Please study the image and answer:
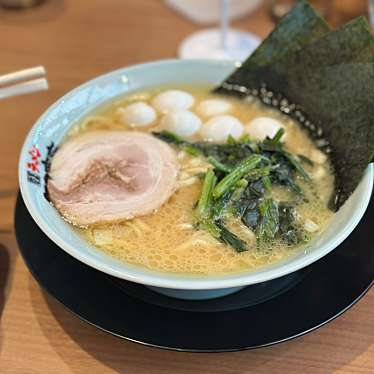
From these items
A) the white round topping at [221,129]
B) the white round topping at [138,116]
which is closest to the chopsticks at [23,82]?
the white round topping at [138,116]

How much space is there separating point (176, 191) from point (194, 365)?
39 centimetres

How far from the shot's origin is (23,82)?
47.2 inches

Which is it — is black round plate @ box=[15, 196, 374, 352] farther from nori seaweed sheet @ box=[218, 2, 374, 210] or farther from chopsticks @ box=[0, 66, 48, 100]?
chopsticks @ box=[0, 66, 48, 100]

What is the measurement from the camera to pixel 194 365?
1034 mm

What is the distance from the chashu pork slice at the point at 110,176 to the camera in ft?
3.85

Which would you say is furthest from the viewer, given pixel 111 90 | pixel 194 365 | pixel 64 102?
pixel 111 90

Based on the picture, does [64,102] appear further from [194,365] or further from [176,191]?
[194,365]

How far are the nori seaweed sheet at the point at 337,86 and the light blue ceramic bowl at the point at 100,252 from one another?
0.22 feet

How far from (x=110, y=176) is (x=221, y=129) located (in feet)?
1.06

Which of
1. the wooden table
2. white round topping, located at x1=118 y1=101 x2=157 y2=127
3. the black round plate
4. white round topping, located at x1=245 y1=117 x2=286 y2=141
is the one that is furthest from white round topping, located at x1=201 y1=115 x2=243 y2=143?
the wooden table

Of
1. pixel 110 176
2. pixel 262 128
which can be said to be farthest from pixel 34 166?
pixel 262 128

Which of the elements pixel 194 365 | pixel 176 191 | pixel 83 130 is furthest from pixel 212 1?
pixel 194 365

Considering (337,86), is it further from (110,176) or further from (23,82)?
(23,82)

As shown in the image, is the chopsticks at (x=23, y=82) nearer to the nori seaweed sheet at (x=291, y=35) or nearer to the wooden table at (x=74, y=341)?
the wooden table at (x=74, y=341)
